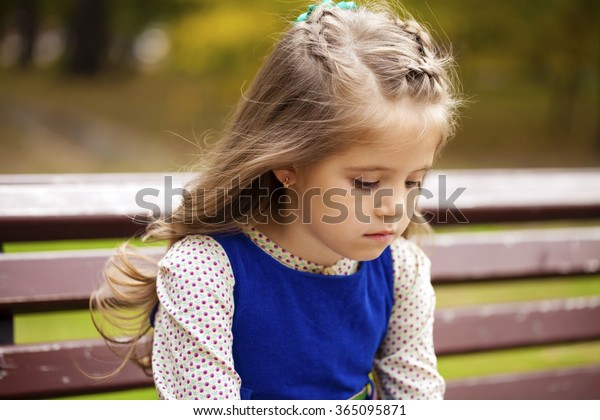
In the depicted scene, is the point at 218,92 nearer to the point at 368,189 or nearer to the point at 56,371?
the point at 56,371

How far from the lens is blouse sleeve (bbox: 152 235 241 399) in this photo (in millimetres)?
1725

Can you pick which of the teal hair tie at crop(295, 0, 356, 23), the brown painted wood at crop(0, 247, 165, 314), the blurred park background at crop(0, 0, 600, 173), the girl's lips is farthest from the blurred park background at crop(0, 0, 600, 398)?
the teal hair tie at crop(295, 0, 356, 23)

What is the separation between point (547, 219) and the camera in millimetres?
2635

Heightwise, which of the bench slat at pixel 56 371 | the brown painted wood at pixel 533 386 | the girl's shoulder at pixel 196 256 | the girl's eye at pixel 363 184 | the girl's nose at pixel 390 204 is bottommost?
the brown painted wood at pixel 533 386

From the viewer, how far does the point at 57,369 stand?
2.04m

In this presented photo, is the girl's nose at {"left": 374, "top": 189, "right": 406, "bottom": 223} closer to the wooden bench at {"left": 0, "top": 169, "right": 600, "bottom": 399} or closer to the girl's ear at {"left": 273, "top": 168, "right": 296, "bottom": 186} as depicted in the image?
the girl's ear at {"left": 273, "top": 168, "right": 296, "bottom": 186}

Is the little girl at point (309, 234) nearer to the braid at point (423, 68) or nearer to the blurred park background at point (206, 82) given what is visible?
the braid at point (423, 68)

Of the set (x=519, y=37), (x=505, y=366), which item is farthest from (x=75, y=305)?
(x=519, y=37)

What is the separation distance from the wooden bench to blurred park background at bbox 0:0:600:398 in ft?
5.01

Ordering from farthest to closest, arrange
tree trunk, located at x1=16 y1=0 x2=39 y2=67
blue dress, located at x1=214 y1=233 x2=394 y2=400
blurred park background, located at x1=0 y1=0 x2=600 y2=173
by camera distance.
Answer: tree trunk, located at x1=16 y1=0 x2=39 y2=67, blurred park background, located at x1=0 y1=0 x2=600 y2=173, blue dress, located at x1=214 y1=233 x2=394 y2=400

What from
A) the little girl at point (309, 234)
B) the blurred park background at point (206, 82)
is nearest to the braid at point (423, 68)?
the little girl at point (309, 234)

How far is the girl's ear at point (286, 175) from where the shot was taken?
72.7 inches
